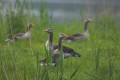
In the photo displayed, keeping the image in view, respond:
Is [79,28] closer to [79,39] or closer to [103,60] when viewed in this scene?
[79,39]

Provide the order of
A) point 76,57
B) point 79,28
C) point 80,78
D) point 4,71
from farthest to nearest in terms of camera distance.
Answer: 1. point 79,28
2. point 76,57
3. point 80,78
4. point 4,71

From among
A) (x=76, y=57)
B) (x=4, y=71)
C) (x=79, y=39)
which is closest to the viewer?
(x=4, y=71)

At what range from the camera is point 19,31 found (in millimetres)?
9211

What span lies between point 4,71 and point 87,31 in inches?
190

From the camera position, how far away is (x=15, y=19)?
8.72 meters

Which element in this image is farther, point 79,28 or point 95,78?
point 79,28

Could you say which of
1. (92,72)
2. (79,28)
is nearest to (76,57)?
(92,72)

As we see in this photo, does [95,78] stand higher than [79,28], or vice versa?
[95,78]

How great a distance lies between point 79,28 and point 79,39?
213 centimetres

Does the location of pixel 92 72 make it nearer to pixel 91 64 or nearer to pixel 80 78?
pixel 80 78

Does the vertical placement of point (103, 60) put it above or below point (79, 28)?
above

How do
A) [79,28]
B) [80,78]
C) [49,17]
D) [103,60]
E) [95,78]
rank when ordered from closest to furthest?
[95,78] → [80,78] → [103,60] → [49,17] → [79,28]

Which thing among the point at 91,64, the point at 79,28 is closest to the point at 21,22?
the point at 79,28

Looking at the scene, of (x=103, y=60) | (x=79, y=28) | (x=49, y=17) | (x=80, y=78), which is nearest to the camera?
(x=80, y=78)
